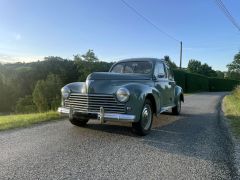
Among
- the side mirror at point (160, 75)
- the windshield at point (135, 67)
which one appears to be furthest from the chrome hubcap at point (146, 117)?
the side mirror at point (160, 75)

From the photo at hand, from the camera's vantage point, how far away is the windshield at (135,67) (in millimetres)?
8555

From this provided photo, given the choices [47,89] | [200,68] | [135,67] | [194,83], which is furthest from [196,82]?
[200,68]

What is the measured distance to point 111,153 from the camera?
559cm

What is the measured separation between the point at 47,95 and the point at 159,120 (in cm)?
2902

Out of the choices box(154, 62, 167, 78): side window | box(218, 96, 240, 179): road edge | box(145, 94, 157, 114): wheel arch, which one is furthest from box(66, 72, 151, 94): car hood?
box(218, 96, 240, 179): road edge

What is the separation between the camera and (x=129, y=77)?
756cm

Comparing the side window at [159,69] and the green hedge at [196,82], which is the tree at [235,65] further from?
the side window at [159,69]

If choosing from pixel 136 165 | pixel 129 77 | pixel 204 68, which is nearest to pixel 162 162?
pixel 136 165

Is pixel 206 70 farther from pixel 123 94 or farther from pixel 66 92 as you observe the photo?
pixel 123 94

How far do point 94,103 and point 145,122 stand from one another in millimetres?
1262

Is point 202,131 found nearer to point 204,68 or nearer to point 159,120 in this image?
point 159,120

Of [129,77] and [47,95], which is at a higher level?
[129,77]

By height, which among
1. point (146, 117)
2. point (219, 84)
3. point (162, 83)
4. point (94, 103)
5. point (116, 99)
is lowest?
point (219, 84)

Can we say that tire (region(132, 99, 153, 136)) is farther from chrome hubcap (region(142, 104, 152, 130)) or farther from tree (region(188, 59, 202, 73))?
tree (region(188, 59, 202, 73))
